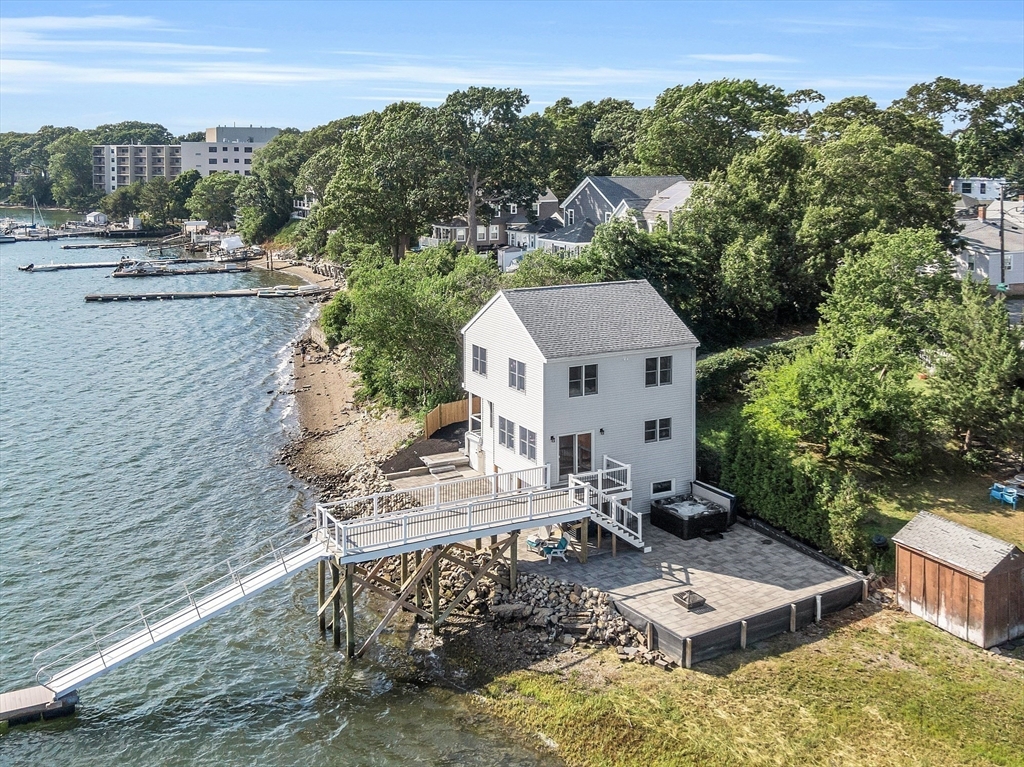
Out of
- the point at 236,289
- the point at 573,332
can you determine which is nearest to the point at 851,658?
the point at 573,332

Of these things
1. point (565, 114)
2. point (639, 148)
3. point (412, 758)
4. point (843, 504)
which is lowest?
point (412, 758)

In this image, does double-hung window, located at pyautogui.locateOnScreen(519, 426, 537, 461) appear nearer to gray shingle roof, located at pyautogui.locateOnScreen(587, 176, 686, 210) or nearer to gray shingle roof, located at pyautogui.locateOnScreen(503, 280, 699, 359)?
gray shingle roof, located at pyautogui.locateOnScreen(503, 280, 699, 359)

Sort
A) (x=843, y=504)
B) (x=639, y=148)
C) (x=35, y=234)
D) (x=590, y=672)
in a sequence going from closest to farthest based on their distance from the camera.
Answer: (x=590, y=672) → (x=843, y=504) → (x=639, y=148) → (x=35, y=234)

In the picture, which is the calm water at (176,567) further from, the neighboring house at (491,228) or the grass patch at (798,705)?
the neighboring house at (491,228)

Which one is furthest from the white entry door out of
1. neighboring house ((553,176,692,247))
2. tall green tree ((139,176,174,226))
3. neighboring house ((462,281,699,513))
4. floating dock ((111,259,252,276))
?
tall green tree ((139,176,174,226))

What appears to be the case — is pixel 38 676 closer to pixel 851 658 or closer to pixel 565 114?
pixel 851 658

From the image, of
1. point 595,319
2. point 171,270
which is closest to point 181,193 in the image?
point 171,270

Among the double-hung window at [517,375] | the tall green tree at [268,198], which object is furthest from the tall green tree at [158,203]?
the double-hung window at [517,375]
